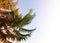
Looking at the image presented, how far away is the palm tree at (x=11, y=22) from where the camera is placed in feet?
66.2

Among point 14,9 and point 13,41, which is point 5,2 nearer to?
point 14,9

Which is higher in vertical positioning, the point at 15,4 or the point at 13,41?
the point at 15,4

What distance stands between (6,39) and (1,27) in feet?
2.66

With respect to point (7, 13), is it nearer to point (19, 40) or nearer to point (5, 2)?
point (5, 2)

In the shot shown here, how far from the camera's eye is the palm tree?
2017cm

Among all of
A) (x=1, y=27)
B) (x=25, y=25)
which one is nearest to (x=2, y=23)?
(x=1, y=27)

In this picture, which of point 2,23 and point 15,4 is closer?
point 2,23

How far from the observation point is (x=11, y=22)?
66.2 feet

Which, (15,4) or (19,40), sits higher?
(15,4)

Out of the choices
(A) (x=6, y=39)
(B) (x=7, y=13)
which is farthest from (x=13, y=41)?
(B) (x=7, y=13)

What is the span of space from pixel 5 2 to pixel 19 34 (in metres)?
2.16

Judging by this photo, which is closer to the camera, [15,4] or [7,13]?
[7,13]

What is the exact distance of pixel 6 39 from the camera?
2053 cm

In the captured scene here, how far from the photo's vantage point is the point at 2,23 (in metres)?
20.3
